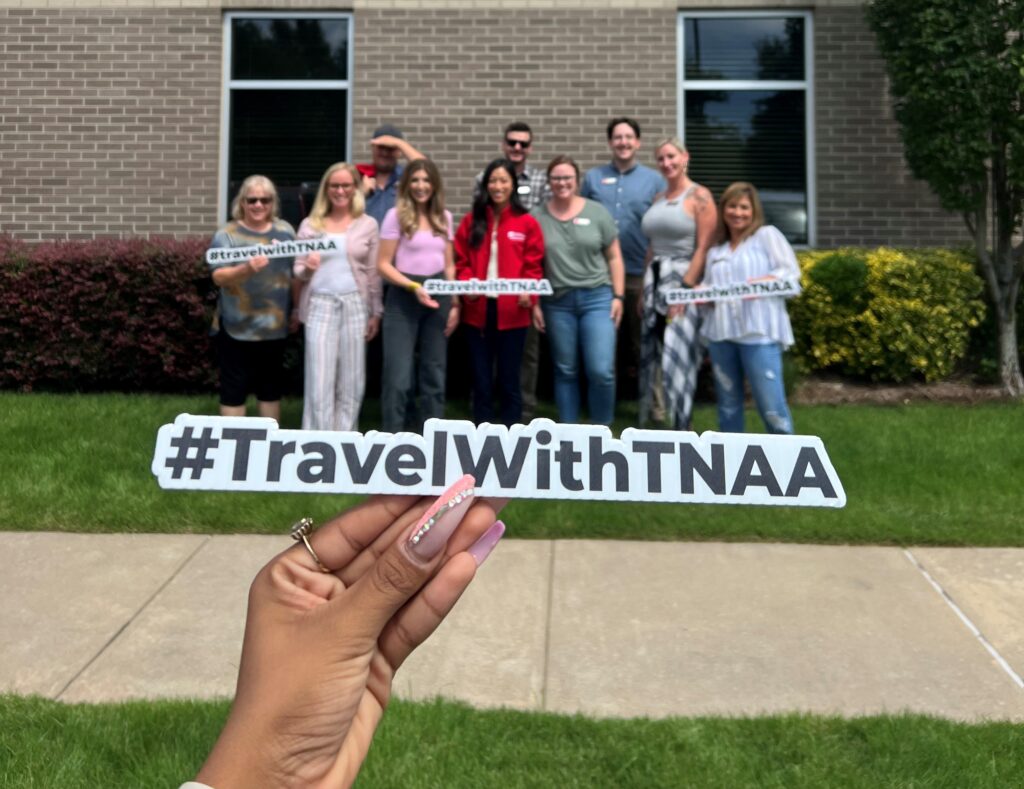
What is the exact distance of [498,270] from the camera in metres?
6.21

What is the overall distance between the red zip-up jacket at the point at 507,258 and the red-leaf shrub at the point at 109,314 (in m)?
2.66

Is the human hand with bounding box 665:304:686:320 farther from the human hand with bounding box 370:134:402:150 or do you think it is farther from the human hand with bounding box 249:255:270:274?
the human hand with bounding box 249:255:270:274

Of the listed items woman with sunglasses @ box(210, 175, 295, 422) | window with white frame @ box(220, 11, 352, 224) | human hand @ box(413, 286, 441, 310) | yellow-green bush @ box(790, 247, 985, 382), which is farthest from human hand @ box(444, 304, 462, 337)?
window with white frame @ box(220, 11, 352, 224)

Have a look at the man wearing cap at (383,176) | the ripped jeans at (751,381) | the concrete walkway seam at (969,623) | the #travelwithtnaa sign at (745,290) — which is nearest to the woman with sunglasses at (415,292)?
the man wearing cap at (383,176)

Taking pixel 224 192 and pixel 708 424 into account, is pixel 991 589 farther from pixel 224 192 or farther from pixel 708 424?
pixel 224 192

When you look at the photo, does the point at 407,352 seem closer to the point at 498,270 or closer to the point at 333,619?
the point at 498,270

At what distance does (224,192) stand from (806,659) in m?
7.97

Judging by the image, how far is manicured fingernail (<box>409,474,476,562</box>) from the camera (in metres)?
1.21

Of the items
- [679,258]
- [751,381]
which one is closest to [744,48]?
[679,258]

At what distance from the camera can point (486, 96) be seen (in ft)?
31.5

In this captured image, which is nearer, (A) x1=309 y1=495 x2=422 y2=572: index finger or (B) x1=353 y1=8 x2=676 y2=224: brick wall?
(A) x1=309 y1=495 x2=422 y2=572: index finger

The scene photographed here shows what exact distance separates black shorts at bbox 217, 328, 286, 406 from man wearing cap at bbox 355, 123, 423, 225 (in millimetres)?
1234

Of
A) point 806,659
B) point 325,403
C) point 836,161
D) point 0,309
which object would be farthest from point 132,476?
point 836,161

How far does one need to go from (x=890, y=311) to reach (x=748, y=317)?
10.8 feet
